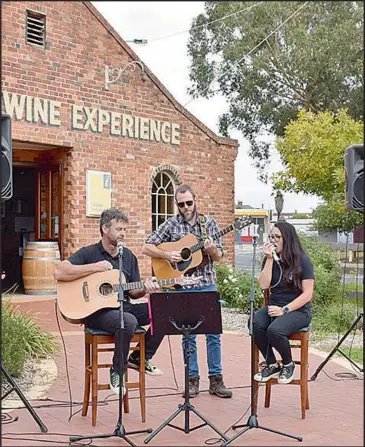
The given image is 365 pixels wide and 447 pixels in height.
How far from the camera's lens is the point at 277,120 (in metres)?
17.9

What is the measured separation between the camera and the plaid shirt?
219 inches

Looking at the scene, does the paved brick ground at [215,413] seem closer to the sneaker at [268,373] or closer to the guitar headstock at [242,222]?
the sneaker at [268,373]

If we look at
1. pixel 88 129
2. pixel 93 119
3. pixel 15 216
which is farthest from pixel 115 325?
pixel 15 216

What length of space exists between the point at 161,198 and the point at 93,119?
2.17 m

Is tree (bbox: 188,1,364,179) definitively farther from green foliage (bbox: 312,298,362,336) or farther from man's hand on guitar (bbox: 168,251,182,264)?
man's hand on guitar (bbox: 168,251,182,264)

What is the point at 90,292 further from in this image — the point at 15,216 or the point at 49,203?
the point at 15,216

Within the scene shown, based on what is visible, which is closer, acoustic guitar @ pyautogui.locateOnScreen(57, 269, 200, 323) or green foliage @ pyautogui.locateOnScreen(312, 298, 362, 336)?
acoustic guitar @ pyautogui.locateOnScreen(57, 269, 200, 323)

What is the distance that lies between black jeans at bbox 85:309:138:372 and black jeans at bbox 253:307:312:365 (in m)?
0.98

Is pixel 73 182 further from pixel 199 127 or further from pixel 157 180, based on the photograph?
pixel 199 127

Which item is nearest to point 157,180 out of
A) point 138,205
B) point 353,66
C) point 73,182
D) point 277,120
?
point 138,205

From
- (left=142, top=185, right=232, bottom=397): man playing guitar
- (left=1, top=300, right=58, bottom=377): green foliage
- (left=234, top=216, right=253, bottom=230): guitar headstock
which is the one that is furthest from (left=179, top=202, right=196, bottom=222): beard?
(left=1, top=300, right=58, bottom=377): green foliage

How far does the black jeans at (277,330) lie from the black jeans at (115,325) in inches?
38.6

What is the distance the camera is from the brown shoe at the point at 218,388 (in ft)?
17.7

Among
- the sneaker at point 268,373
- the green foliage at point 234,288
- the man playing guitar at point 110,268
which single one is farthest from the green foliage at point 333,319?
the man playing guitar at point 110,268
